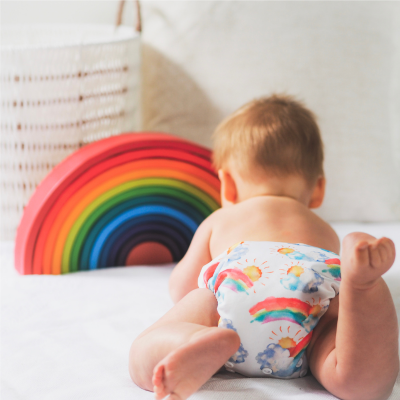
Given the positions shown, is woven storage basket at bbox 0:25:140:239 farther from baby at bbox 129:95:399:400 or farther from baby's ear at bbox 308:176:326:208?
baby's ear at bbox 308:176:326:208

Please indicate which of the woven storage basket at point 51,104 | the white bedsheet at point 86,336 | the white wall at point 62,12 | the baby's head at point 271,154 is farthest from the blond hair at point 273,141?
the white wall at point 62,12

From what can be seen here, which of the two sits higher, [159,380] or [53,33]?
A: [53,33]

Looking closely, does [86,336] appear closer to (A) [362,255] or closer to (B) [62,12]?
(A) [362,255]

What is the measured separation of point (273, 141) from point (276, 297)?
0.38 metres

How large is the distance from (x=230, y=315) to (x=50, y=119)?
0.81 meters

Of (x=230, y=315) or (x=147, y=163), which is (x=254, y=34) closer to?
→ (x=147, y=163)

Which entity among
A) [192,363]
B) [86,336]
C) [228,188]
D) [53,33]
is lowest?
[86,336]

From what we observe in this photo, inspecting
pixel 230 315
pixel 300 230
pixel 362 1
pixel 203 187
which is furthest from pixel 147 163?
pixel 362 1

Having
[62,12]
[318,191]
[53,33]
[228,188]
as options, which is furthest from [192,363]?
[62,12]

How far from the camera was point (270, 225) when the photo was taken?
0.80 meters

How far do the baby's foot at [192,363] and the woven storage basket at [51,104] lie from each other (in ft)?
2.76

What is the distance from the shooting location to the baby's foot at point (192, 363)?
519 millimetres

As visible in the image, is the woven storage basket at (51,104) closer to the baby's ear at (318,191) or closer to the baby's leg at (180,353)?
the baby's ear at (318,191)

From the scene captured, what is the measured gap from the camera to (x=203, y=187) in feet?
3.84
